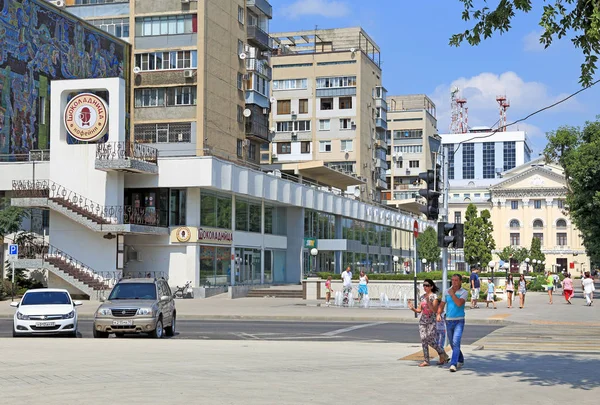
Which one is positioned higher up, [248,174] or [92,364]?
[248,174]

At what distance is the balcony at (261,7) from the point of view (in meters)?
69.2

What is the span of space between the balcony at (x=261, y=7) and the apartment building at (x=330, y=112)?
80.6 feet

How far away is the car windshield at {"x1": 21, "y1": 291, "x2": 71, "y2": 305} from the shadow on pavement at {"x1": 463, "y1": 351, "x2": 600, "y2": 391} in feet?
40.3

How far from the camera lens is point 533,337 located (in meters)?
24.2

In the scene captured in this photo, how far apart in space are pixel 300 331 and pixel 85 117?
25668 mm

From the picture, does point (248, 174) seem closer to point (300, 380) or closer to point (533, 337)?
point (533, 337)

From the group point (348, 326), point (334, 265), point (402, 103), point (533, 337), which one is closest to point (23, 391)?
point (533, 337)

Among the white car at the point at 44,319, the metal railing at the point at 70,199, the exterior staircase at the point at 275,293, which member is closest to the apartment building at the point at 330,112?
the exterior staircase at the point at 275,293

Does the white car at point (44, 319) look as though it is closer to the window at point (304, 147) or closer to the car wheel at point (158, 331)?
the car wheel at point (158, 331)

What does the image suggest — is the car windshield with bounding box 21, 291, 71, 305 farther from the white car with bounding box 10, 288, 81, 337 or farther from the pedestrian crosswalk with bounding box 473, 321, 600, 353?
the pedestrian crosswalk with bounding box 473, 321, 600, 353

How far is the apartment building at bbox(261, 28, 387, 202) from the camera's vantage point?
9644 cm

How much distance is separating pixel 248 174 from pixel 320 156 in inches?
1666

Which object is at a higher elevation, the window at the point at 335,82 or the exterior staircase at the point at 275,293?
the window at the point at 335,82

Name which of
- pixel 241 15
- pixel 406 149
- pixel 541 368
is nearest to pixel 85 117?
pixel 241 15
